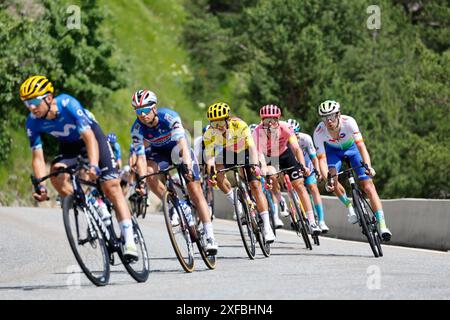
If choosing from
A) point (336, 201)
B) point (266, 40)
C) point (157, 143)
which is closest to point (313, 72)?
point (266, 40)

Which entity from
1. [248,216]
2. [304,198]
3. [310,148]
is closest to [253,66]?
[310,148]

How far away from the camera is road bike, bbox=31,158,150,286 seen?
10133 mm

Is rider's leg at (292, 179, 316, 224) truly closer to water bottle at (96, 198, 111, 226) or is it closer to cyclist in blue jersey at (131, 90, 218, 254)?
cyclist in blue jersey at (131, 90, 218, 254)

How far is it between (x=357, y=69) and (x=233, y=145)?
50.1 metres

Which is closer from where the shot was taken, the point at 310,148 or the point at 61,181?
the point at 61,181

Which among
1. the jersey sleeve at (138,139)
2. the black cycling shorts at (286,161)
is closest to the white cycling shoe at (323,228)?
the black cycling shorts at (286,161)

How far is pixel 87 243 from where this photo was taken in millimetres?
10305

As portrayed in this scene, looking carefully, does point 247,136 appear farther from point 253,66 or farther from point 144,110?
point 253,66

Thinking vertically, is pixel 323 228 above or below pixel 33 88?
below

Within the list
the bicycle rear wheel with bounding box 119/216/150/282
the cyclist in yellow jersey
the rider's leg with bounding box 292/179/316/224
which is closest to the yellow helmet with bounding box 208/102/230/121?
the cyclist in yellow jersey

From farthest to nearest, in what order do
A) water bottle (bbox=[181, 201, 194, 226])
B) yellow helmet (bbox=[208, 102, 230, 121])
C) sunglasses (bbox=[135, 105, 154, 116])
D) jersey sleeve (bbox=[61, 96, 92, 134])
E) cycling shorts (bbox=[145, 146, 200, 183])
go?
yellow helmet (bbox=[208, 102, 230, 121])
cycling shorts (bbox=[145, 146, 200, 183])
water bottle (bbox=[181, 201, 194, 226])
sunglasses (bbox=[135, 105, 154, 116])
jersey sleeve (bbox=[61, 96, 92, 134])

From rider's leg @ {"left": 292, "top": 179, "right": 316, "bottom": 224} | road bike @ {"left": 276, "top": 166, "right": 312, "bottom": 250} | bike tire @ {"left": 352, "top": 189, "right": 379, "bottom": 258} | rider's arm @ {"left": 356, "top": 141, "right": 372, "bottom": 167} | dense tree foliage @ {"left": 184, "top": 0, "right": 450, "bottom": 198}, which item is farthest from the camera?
dense tree foliage @ {"left": 184, "top": 0, "right": 450, "bottom": 198}

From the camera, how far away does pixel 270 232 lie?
14070mm

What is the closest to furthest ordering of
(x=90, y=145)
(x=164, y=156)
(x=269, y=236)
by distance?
(x=90, y=145), (x=164, y=156), (x=269, y=236)
